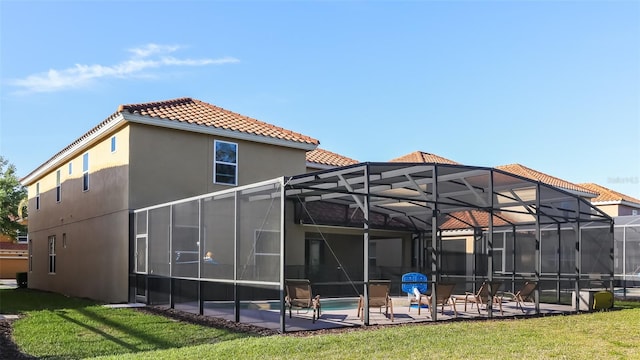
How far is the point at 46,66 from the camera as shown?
51.8 ft

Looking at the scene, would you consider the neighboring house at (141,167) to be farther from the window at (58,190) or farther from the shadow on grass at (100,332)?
the shadow on grass at (100,332)

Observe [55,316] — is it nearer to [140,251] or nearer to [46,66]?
[140,251]

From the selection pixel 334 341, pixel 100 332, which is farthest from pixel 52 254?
pixel 334 341

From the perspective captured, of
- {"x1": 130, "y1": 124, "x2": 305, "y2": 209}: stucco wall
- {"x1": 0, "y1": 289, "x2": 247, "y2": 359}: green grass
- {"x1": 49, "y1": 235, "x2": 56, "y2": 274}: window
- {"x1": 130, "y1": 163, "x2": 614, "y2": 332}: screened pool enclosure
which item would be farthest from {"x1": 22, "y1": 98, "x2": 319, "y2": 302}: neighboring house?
{"x1": 0, "y1": 289, "x2": 247, "y2": 359}: green grass

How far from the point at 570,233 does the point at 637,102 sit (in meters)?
5.20

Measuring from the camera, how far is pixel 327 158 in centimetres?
2269

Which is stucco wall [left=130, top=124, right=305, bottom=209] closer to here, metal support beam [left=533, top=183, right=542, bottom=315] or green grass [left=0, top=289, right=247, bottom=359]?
green grass [left=0, top=289, right=247, bottom=359]

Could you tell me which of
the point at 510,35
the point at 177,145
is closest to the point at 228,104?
the point at 177,145

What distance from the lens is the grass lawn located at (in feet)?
27.5

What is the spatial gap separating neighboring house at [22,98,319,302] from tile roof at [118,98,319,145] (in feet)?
0.13

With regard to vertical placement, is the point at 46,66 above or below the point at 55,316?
above

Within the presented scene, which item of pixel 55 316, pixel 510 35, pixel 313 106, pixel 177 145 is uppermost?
pixel 510 35

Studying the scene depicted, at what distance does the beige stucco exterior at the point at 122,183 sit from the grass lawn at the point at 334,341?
4.63m

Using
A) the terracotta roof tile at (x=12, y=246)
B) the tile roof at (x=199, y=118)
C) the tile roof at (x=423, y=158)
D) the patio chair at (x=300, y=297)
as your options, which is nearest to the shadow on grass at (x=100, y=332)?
the patio chair at (x=300, y=297)
